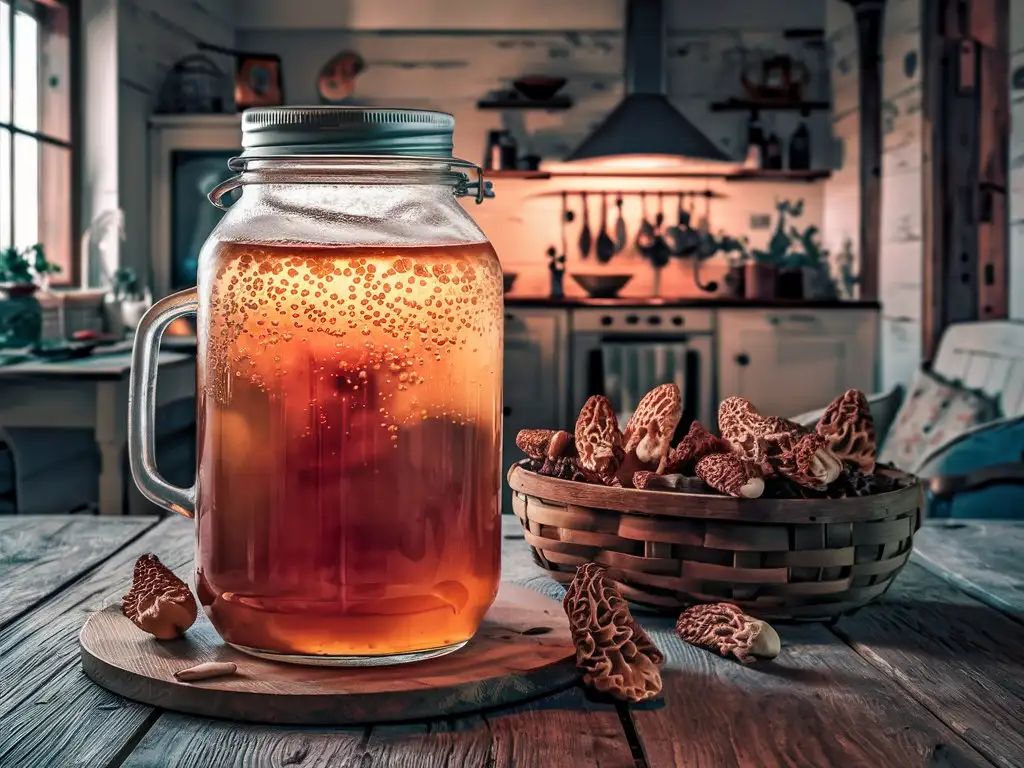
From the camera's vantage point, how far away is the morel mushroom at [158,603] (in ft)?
2.12

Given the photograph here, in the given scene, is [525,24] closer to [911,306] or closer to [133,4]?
[133,4]

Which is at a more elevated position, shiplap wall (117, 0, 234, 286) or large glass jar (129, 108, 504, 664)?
shiplap wall (117, 0, 234, 286)

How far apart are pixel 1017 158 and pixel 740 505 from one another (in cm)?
361

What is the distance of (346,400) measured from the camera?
0.58 metres

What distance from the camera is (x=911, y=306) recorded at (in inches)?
184

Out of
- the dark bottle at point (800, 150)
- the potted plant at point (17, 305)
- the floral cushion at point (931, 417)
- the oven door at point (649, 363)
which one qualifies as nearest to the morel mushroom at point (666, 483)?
the floral cushion at point (931, 417)

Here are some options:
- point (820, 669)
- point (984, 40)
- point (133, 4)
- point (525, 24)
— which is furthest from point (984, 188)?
point (820, 669)

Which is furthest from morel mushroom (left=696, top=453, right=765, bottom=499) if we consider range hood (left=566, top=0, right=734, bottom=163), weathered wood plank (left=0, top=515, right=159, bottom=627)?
range hood (left=566, top=0, right=734, bottom=163)

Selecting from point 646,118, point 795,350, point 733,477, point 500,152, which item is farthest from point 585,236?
point 733,477

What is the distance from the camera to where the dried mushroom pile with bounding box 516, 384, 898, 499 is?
71 centimetres

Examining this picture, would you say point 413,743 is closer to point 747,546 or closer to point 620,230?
point 747,546

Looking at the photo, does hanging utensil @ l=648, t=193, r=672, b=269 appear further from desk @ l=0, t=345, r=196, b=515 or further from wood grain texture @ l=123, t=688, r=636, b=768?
wood grain texture @ l=123, t=688, r=636, b=768

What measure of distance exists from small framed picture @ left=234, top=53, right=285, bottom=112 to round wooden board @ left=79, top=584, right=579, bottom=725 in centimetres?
520

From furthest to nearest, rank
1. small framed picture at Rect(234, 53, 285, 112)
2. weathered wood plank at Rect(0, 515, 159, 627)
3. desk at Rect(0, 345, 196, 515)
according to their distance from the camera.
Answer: small framed picture at Rect(234, 53, 285, 112) < desk at Rect(0, 345, 196, 515) < weathered wood plank at Rect(0, 515, 159, 627)
